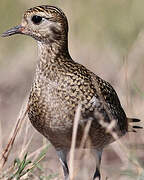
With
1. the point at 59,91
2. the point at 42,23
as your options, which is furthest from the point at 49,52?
the point at 59,91

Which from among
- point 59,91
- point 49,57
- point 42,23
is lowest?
point 59,91

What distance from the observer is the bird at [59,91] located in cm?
707

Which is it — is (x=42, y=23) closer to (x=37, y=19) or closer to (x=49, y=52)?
(x=37, y=19)

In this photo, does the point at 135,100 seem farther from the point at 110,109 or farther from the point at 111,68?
the point at 110,109

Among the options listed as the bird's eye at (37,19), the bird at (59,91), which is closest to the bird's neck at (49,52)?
the bird at (59,91)

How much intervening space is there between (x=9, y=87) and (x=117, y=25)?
7.07 feet

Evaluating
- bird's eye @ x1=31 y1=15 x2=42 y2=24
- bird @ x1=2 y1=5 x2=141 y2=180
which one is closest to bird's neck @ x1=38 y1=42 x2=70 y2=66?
bird @ x1=2 y1=5 x2=141 y2=180

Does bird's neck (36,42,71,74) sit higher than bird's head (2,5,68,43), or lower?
lower

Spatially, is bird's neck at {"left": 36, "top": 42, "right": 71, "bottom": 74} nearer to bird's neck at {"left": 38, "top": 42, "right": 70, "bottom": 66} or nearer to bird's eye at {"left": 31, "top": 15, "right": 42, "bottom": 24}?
bird's neck at {"left": 38, "top": 42, "right": 70, "bottom": 66}

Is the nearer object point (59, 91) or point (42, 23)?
point (59, 91)

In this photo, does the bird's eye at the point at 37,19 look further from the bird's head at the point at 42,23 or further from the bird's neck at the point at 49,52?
the bird's neck at the point at 49,52

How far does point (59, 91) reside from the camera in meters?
7.11

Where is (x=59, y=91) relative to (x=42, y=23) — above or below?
below

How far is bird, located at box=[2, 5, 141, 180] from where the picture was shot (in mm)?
7070
